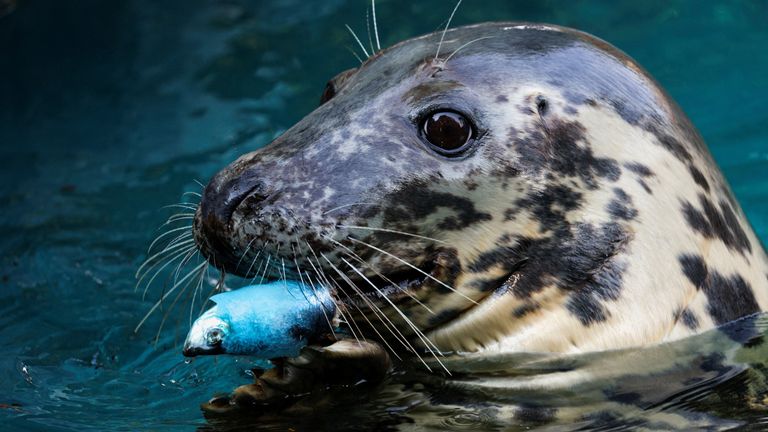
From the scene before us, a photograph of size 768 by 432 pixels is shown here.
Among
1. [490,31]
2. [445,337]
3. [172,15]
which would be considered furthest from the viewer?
[172,15]

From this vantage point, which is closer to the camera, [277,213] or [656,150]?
[277,213]

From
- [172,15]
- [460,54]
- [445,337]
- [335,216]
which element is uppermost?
[172,15]

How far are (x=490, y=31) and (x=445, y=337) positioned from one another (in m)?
1.06

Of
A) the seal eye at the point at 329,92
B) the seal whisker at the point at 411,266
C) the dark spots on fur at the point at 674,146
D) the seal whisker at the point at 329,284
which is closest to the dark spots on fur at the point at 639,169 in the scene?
the dark spots on fur at the point at 674,146

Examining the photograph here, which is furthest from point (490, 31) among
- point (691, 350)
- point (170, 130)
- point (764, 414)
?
point (170, 130)

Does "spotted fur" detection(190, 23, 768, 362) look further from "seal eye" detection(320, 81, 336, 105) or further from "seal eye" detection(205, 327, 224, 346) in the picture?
"seal eye" detection(320, 81, 336, 105)

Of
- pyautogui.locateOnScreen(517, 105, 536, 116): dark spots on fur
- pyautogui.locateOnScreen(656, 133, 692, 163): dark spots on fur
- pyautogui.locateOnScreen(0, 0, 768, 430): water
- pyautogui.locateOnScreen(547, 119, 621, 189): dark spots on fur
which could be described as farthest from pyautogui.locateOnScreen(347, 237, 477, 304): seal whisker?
pyautogui.locateOnScreen(0, 0, 768, 430): water

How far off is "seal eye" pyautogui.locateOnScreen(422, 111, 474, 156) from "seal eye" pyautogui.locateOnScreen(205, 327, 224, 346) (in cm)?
84

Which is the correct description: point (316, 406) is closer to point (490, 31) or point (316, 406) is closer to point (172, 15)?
point (490, 31)

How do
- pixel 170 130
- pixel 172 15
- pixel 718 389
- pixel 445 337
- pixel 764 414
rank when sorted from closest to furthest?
pixel 764 414 < pixel 718 389 < pixel 445 337 < pixel 170 130 < pixel 172 15

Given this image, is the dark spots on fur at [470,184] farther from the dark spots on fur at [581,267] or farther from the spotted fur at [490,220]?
the dark spots on fur at [581,267]

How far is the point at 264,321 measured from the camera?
3.09m

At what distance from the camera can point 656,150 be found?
3465mm

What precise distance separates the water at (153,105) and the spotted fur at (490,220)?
6.38ft
